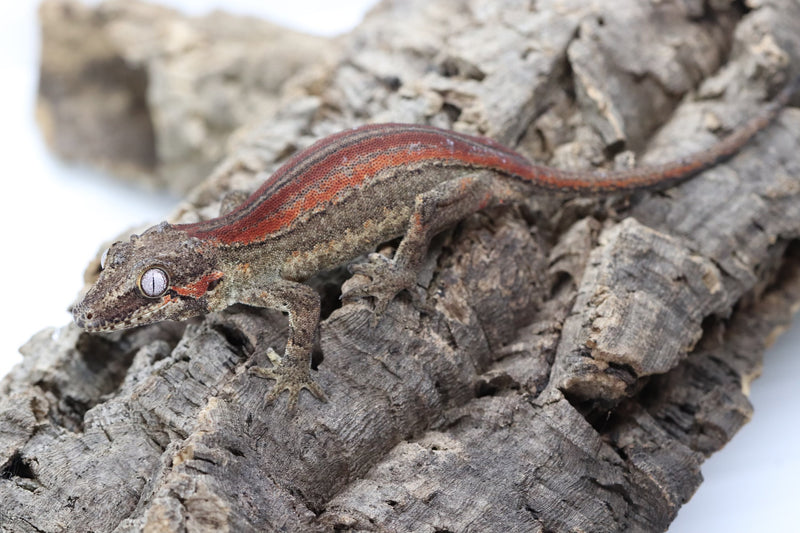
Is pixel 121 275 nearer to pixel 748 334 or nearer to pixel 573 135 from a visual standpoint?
pixel 573 135

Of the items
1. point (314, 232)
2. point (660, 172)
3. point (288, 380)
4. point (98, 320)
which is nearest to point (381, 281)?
point (314, 232)

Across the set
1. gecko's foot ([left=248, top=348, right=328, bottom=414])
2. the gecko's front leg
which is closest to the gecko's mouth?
the gecko's front leg

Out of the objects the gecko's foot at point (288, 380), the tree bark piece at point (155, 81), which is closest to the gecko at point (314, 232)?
the gecko's foot at point (288, 380)

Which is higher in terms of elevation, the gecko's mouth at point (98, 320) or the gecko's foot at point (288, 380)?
the gecko's mouth at point (98, 320)

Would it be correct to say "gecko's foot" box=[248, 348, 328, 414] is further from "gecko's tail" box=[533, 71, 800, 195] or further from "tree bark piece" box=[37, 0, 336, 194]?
"tree bark piece" box=[37, 0, 336, 194]

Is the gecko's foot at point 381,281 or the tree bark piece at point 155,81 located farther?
the tree bark piece at point 155,81

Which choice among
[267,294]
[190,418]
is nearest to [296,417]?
[190,418]

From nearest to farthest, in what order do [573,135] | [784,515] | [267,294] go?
[267,294]
[784,515]
[573,135]

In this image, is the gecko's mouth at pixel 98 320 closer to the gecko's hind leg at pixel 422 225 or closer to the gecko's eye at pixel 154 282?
the gecko's eye at pixel 154 282
